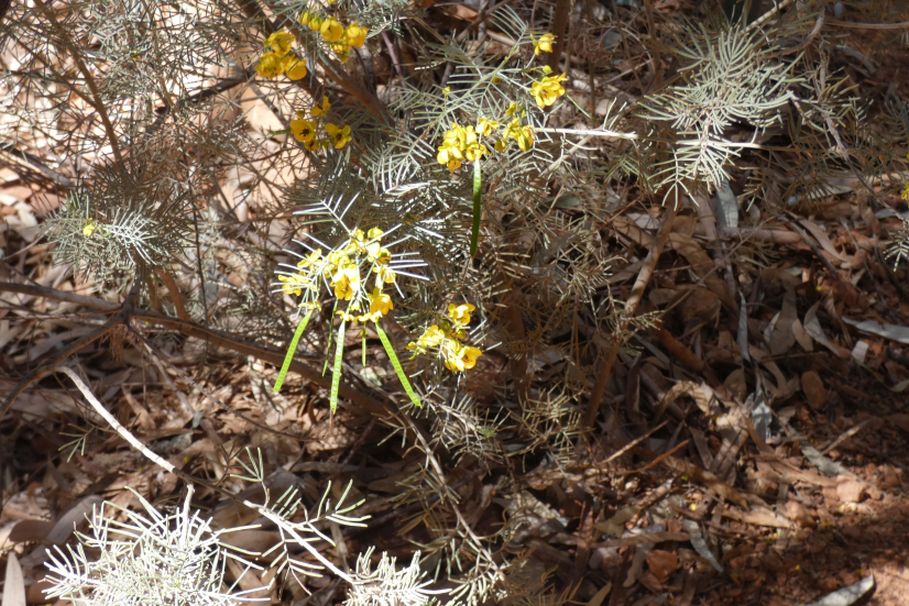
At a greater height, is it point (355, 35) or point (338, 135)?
point (355, 35)

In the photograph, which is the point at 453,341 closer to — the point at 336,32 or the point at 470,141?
the point at 470,141

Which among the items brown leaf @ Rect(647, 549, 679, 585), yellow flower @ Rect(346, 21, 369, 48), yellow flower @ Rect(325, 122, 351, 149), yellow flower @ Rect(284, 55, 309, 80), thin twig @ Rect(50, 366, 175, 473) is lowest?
brown leaf @ Rect(647, 549, 679, 585)

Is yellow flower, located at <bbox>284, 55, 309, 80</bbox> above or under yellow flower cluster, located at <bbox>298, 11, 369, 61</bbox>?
under

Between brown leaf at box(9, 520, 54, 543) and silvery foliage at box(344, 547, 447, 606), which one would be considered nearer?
silvery foliage at box(344, 547, 447, 606)

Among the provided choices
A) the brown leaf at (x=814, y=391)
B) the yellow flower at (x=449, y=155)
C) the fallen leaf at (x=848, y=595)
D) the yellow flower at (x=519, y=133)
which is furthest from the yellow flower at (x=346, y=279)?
the brown leaf at (x=814, y=391)

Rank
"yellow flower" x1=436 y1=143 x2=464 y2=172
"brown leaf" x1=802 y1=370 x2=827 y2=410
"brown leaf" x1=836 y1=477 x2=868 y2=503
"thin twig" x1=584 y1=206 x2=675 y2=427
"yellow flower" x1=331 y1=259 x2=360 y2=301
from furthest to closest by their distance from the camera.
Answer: "brown leaf" x1=802 y1=370 x2=827 y2=410 < "brown leaf" x1=836 y1=477 x2=868 y2=503 < "thin twig" x1=584 y1=206 x2=675 y2=427 < "yellow flower" x1=436 y1=143 x2=464 y2=172 < "yellow flower" x1=331 y1=259 x2=360 y2=301

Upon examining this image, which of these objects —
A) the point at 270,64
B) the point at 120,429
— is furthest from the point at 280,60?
the point at 120,429

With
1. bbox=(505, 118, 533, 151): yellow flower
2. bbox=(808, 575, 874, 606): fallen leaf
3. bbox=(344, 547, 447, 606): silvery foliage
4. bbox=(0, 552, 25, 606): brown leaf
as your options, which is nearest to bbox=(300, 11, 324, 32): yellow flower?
bbox=(505, 118, 533, 151): yellow flower

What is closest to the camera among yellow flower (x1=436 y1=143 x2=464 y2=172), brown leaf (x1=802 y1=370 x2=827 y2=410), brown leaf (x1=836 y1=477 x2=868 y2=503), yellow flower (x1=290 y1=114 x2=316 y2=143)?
yellow flower (x1=436 y1=143 x2=464 y2=172)

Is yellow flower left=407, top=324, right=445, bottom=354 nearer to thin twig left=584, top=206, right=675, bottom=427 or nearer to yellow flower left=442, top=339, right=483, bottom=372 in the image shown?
yellow flower left=442, top=339, right=483, bottom=372
